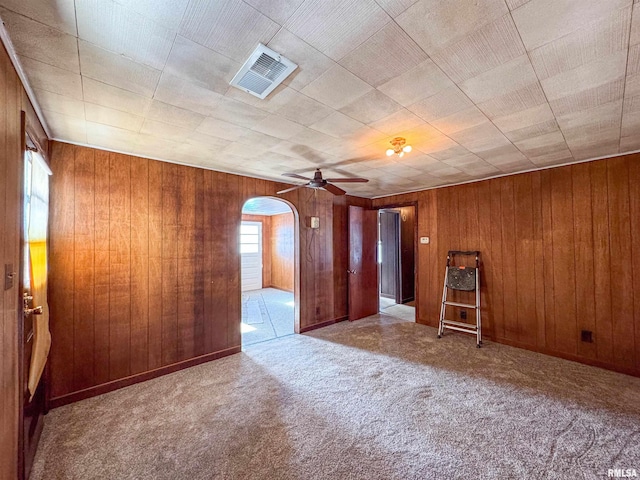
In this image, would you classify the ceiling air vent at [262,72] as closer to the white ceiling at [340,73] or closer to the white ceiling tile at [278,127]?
the white ceiling at [340,73]

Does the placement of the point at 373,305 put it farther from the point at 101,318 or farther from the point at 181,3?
the point at 181,3

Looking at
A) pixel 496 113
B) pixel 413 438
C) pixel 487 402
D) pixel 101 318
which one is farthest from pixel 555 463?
pixel 101 318

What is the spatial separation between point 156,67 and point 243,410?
254cm

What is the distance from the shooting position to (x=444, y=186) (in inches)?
172

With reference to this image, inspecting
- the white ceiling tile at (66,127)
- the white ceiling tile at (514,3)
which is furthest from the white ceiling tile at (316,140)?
the white ceiling tile at (66,127)

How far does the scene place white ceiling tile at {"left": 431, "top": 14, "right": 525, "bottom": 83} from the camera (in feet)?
4.01

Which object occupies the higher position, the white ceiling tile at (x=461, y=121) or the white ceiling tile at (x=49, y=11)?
the white ceiling tile at (x=49, y=11)

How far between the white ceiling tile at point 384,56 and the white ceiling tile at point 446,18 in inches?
1.8

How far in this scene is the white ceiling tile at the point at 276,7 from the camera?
1.07m

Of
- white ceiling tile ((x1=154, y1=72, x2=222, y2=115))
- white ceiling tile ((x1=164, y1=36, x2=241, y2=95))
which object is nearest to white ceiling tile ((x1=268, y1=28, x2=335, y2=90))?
white ceiling tile ((x1=164, y1=36, x2=241, y2=95))

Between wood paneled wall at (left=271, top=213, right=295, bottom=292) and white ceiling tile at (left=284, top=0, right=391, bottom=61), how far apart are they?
630cm

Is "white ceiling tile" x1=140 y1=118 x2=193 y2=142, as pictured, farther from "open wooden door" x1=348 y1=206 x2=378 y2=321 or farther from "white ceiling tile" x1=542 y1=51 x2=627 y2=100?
"open wooden door" x1=348 y1=206 x2=378 y2=321

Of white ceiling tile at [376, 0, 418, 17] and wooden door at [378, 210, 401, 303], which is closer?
white ceiling tile at [376, 0, 418, 17]

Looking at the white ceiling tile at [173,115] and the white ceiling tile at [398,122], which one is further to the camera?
the white ceiling tile at [398,122]
